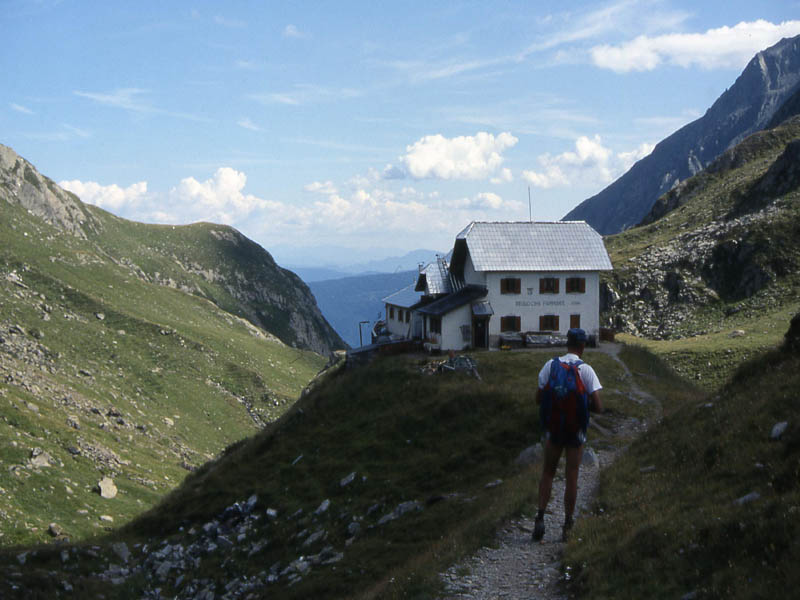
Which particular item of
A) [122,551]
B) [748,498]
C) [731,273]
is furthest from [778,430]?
[731,273]

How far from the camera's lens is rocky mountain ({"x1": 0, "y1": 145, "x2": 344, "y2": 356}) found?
14488cm

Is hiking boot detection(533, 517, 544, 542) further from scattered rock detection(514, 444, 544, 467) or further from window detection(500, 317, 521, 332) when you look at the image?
window detection(500, 317, 521, 332)

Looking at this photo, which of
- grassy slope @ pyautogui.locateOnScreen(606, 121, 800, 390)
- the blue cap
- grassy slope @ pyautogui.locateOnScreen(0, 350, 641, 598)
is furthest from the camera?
grassy slope @ pyautogui.locateOnScreen(606, 121, 800, 390)

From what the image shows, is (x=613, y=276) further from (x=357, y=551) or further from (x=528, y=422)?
(x=357, y=551)

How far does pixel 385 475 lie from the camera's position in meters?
29.5

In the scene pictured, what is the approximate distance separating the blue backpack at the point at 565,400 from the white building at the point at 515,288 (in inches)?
1265

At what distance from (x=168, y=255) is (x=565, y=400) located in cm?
17889

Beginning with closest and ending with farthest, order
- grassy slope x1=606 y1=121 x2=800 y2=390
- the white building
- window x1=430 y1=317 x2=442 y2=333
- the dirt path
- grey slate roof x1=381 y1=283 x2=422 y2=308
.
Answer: the dirt path
window x1=430 y1=317 x2=442 y2=333
the white building
grey slate roof x1=381 y1=283 x2=422 y2=308
grassy slope x1=606 y1=121 x2=800 y2=390

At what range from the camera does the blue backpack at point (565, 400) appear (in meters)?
12.7

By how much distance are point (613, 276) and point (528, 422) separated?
71.3 metres

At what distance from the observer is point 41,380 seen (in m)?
64.6

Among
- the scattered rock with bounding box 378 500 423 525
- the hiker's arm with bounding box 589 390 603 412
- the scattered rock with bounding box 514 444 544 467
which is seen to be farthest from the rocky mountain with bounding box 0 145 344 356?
the hiker's arm with bounding box 589 390 603 412

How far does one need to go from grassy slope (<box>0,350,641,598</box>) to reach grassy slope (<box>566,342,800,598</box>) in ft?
10.7

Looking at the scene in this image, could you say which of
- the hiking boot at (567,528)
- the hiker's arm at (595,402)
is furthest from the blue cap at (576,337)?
the hiking boot at (567,528)
